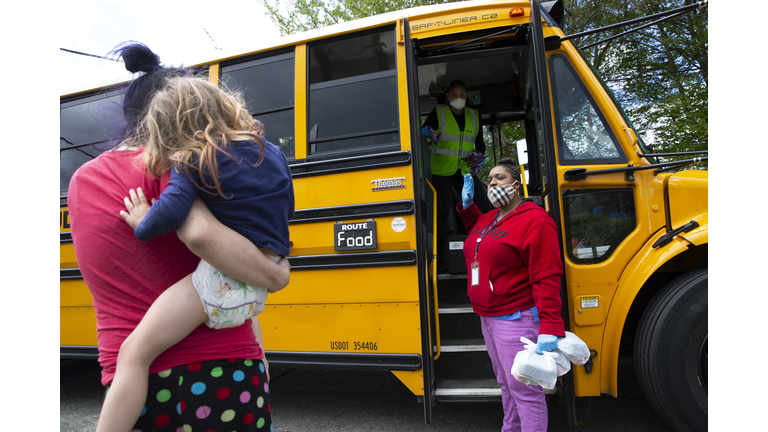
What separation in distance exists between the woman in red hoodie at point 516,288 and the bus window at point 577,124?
51cm

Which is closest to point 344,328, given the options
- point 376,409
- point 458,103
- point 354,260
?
point 354,260

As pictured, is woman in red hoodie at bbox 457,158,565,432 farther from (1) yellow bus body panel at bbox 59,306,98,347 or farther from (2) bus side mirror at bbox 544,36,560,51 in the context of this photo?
(1) yellow bus body panel at bbox 59,306,98,347

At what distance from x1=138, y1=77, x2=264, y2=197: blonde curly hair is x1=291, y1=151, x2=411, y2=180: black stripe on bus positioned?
5.08 feet

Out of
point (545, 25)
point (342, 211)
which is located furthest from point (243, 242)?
point (545, 25)

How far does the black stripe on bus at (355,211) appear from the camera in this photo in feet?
8.16

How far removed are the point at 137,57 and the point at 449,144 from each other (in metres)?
2.64

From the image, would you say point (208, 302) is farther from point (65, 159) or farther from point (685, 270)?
point (65, 159)

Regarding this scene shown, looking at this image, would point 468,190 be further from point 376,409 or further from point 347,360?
point 376,409

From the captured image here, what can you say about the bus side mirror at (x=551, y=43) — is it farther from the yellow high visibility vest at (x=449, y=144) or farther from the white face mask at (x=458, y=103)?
the yellow high visibility vest at (x=449, y=144)

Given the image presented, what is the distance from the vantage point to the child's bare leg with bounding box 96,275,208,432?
0.82 m

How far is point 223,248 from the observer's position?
35.6 inches

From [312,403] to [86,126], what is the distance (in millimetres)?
2906

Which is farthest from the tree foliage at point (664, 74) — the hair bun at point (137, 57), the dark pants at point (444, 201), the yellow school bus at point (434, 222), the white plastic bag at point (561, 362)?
the hair bun at point (137, 57)

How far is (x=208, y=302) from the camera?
90cm
